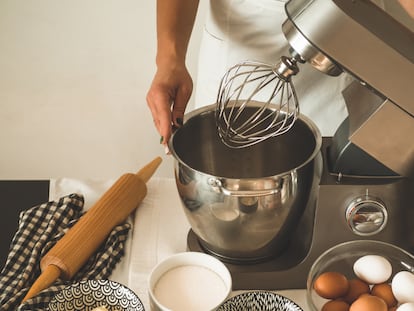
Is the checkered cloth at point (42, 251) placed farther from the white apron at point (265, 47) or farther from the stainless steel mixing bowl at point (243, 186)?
the white apron at point (265, 47)

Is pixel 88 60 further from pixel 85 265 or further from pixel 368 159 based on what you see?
pixel 368 159

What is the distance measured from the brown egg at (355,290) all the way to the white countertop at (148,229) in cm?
7

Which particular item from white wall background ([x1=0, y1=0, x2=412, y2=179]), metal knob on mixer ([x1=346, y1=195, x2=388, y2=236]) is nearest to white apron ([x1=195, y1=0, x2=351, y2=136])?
metal knob on mixer ([x1=346, y1=195, x2=388, y2=236])

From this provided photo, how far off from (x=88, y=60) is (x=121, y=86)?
0.13 m

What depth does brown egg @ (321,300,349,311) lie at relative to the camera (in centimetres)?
61

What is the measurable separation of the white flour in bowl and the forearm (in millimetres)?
349

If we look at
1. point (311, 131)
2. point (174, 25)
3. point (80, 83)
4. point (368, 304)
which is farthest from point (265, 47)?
point (80, 83)

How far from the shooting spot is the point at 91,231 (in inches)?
29.5

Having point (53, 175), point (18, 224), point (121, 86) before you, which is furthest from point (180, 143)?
point (121, 86)

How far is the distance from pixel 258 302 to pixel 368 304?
11cm

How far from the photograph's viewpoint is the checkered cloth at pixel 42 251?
2.25 ft

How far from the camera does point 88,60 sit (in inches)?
71.0

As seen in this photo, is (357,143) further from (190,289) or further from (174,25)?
(174,25)

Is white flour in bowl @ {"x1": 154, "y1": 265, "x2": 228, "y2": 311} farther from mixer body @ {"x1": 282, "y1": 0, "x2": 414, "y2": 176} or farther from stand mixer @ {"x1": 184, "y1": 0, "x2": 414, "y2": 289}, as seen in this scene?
mixer body @ {"x1": 282, "y1": 0, "x2": 414, "y2": 176}
